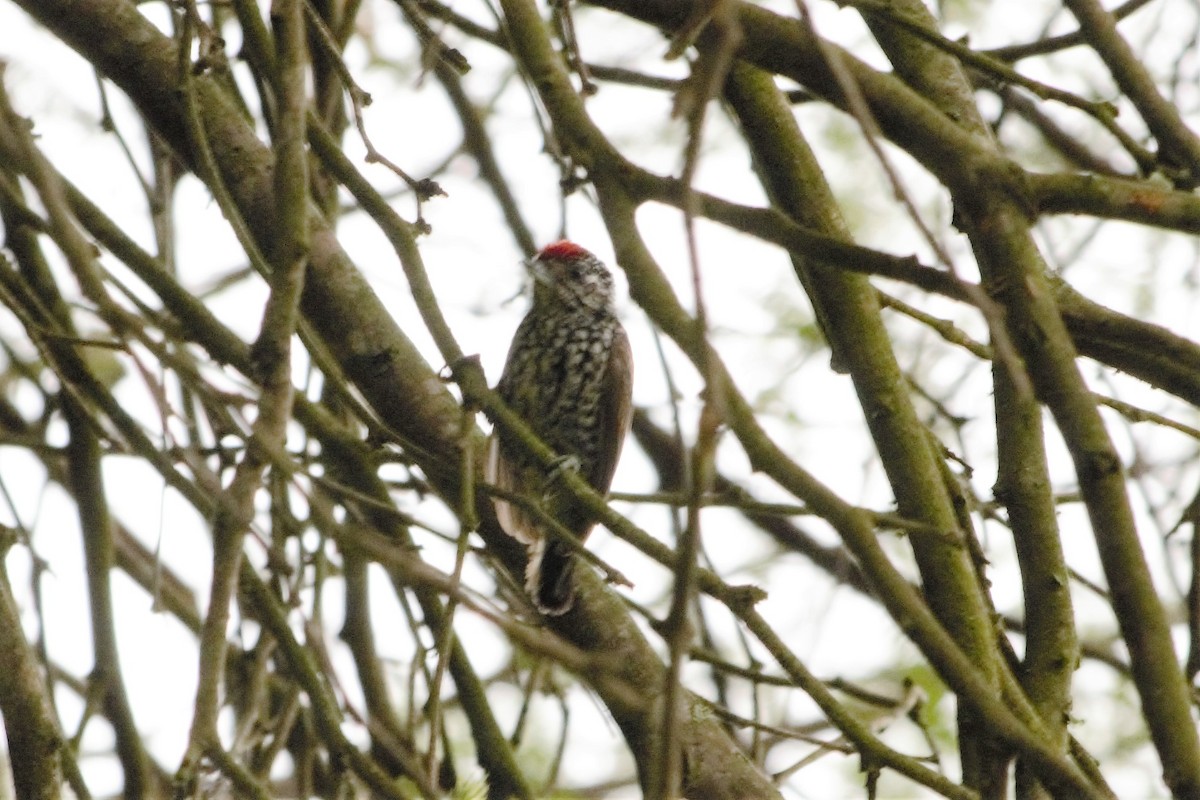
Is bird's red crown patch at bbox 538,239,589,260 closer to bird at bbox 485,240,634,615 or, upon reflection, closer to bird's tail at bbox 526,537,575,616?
bird at bbox 485,240,634,615

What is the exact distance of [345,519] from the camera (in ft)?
14.7

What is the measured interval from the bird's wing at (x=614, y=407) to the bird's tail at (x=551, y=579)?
4.77 ft

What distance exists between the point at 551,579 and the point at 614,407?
6.46ft

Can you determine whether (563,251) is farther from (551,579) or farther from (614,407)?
(551,579)

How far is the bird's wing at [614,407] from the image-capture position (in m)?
5.64

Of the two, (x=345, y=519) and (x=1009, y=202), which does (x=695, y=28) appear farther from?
(x=345, y=519)

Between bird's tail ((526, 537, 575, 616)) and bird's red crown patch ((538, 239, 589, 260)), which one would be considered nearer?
bird's tail ((526, 537, 575, 616))

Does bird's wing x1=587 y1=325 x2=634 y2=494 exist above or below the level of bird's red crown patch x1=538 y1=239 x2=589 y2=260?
below

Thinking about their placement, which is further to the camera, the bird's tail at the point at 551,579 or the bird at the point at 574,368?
the bird at the point at 574,368

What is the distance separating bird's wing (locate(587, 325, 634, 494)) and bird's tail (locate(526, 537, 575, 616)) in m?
1.45

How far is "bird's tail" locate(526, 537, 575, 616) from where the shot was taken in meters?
3.75

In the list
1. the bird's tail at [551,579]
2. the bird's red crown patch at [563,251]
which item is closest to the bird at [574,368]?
the bird's red crown patch at [563,251]

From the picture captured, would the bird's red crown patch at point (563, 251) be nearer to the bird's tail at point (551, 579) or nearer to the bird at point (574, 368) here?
the bird at point (574, 368)

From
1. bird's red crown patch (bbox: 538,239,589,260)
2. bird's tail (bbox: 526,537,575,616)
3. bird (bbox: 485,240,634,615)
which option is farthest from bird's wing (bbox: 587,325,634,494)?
bird's tail (bbox: 526,537,575,616)
